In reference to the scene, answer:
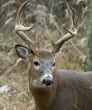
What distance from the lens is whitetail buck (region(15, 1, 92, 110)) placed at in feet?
29.0

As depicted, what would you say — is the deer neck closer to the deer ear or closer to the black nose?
the black nose

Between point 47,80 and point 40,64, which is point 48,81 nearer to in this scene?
point 47,80

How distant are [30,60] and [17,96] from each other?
6.50ft

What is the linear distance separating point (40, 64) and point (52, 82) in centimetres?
51

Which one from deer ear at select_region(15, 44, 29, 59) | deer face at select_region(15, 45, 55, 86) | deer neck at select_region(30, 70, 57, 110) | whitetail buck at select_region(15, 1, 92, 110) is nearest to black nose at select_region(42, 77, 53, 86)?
whitetail buck at select_region(15, 1, 92, 110)

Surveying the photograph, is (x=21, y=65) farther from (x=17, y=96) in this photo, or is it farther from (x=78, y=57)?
(x=17, y=96)

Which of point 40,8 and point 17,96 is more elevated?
point 40,8

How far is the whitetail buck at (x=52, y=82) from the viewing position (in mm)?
8836

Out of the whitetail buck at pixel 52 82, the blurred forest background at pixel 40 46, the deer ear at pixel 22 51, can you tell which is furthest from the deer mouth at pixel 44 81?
the blurred forest background at pixel 40 46

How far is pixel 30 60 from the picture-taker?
9.12 meters

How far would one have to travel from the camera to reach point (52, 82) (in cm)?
857

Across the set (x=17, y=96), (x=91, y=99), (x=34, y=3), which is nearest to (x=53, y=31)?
(x=34, y=3)

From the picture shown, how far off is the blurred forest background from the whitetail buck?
59 centimetres

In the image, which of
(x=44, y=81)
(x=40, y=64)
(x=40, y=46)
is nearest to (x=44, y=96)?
(x=44, y=81)
